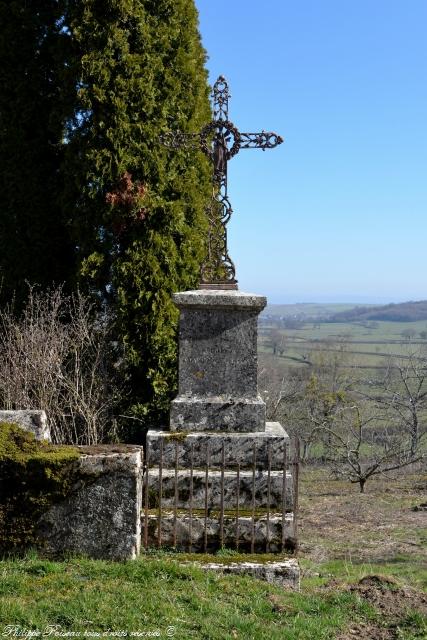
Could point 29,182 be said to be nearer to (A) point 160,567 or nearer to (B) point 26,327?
(B) point 26,327

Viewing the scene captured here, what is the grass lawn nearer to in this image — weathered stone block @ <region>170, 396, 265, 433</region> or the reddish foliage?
weathered stone block @ <region>170, 396, 265, 433</region>

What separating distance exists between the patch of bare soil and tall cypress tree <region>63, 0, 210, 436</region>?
467 cm

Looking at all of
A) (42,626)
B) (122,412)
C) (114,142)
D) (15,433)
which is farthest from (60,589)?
(114,142)

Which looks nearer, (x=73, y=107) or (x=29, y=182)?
(x=73, y=107)

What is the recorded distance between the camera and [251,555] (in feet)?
18.0

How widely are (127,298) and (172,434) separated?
3463mm

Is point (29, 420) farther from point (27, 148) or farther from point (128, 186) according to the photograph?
point (27, 148)

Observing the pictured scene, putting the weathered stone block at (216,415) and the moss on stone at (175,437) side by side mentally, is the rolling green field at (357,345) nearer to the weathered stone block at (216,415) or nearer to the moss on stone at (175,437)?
the weathered stone block at (216,415)

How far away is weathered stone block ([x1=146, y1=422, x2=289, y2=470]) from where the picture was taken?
19.7ft

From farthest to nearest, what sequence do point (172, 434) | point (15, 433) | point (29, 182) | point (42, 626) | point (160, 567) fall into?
point (29, 182)
point (172, 434)
point (15, 433)
point (160, 567)
point (42, 626)

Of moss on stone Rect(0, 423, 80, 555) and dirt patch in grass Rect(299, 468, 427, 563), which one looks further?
dirt patch in grass Rect(299, 468, 427, 563)

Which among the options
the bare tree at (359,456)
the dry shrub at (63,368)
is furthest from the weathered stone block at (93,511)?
the bare tree at (359,456)

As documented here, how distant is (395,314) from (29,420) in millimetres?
129201

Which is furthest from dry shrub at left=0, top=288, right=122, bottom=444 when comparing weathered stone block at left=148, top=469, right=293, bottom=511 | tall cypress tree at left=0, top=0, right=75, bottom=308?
weathered stone block at left=148, top=469, right=293, bottom=511
